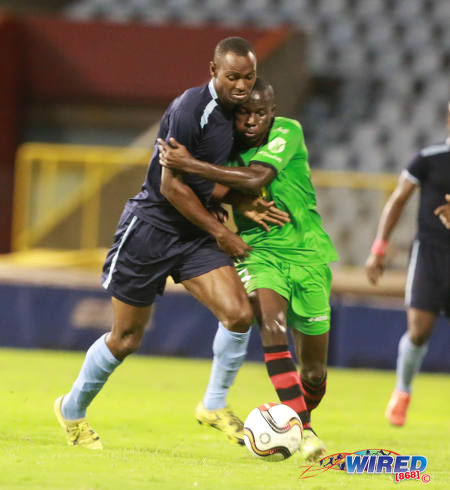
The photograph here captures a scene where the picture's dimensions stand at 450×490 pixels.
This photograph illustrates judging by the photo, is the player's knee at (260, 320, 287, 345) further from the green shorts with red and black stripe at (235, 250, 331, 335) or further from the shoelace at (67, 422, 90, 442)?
the shoelace at (67, 422, 90, 442)

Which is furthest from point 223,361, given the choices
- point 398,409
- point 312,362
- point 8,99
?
point 8,99

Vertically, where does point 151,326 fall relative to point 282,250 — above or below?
below

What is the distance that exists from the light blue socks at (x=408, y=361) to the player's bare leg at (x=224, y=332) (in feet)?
6.22

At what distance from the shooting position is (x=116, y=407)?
695 cm

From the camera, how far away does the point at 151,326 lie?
35.5 feet

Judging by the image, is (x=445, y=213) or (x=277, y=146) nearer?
(x=277, y=146)

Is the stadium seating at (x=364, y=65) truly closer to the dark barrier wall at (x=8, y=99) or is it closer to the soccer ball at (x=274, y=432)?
the dark barrier wall at (x=8, y=99)

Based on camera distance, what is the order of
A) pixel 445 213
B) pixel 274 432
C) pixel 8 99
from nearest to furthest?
pixel 274 432
pixel 445 213
pixel 8 99

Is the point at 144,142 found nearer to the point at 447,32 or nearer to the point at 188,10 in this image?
the point at 188,10

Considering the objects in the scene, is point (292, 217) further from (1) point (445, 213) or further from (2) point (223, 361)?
(1) point (445, 213)

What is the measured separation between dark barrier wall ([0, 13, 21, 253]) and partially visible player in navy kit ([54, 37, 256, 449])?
31.8ft

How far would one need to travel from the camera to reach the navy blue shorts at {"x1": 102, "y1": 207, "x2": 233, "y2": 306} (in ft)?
16.3

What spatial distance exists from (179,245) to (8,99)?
10.9 meters

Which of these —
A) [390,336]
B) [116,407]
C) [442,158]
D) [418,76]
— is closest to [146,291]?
[116,407]
